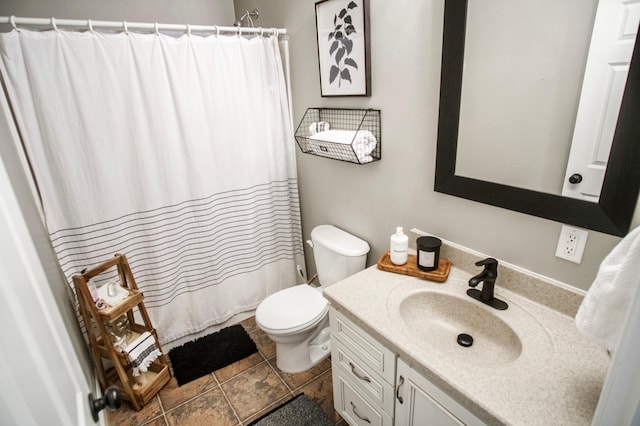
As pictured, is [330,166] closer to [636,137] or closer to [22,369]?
[636,137]

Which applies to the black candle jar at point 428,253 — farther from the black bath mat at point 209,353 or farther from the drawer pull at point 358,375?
the black bath mat at point 209,353

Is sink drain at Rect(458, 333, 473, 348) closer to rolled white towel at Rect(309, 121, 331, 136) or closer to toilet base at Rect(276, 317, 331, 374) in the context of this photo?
toilet base at Rect(276, 317, 331, 374)

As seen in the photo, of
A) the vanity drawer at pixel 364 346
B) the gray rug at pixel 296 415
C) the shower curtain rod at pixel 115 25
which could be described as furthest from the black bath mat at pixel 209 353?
the shower curtain rod at pixel 115 25

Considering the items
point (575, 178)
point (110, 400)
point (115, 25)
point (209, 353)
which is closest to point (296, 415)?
point (209, 353)

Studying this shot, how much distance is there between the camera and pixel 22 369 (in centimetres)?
50

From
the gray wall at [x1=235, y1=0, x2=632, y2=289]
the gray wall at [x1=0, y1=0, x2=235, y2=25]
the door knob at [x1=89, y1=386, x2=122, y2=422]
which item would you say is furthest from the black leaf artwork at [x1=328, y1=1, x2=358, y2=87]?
the door knob at [x1=89, y1=386, x2=122, y2=422]

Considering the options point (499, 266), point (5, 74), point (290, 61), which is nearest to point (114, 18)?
point (5, 74)

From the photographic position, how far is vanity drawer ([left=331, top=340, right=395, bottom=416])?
125cm

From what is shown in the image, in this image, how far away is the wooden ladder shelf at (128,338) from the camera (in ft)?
5.33

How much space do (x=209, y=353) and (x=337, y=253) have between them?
1118 millimetres

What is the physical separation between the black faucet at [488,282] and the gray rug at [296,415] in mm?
1040

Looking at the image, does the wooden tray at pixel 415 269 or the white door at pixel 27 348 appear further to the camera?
the wooden tray at pixel 415 269

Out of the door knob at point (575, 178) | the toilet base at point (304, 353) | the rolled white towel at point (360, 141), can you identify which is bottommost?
the toilet base at point (304, 353)

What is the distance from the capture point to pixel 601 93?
95cm
